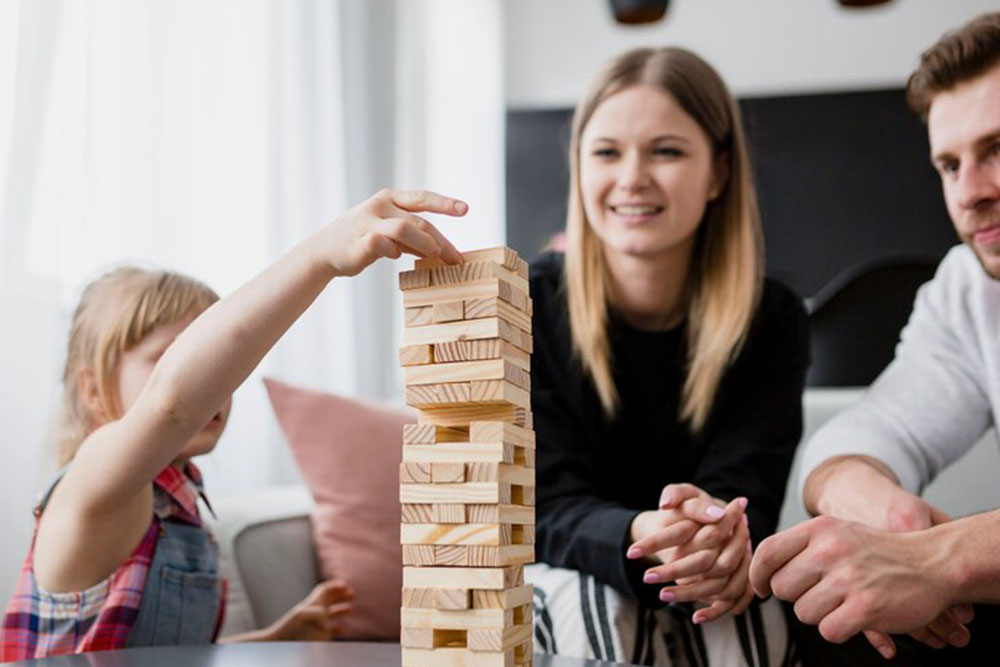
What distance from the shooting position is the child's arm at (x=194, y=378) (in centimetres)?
96

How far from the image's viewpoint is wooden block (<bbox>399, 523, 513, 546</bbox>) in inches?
34.3

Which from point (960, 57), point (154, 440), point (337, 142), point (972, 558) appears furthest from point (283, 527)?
point (337, 142)

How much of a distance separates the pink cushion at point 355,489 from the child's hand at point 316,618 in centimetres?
14

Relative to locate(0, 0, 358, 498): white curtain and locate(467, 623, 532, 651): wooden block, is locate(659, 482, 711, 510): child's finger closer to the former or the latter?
locate(467, 623, 532, 651): wooden block

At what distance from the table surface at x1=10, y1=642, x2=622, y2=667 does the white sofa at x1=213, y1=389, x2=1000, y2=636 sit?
0.65 metres

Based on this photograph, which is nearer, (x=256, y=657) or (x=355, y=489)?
(x=256, y=657)

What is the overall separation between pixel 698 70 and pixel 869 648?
3.18 feet

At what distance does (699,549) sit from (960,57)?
0.86 meters

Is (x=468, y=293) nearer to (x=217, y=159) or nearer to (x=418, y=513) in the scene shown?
(x=418, y=513)

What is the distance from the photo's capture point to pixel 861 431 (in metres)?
1.60

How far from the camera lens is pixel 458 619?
888 mm

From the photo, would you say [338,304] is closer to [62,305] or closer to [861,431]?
[62,305]

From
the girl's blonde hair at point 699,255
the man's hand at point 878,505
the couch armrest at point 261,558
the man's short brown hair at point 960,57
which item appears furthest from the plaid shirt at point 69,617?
the man's short brown hair at point 960,57

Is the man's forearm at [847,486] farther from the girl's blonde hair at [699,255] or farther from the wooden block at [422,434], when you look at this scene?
the wooden block at [422,434]
